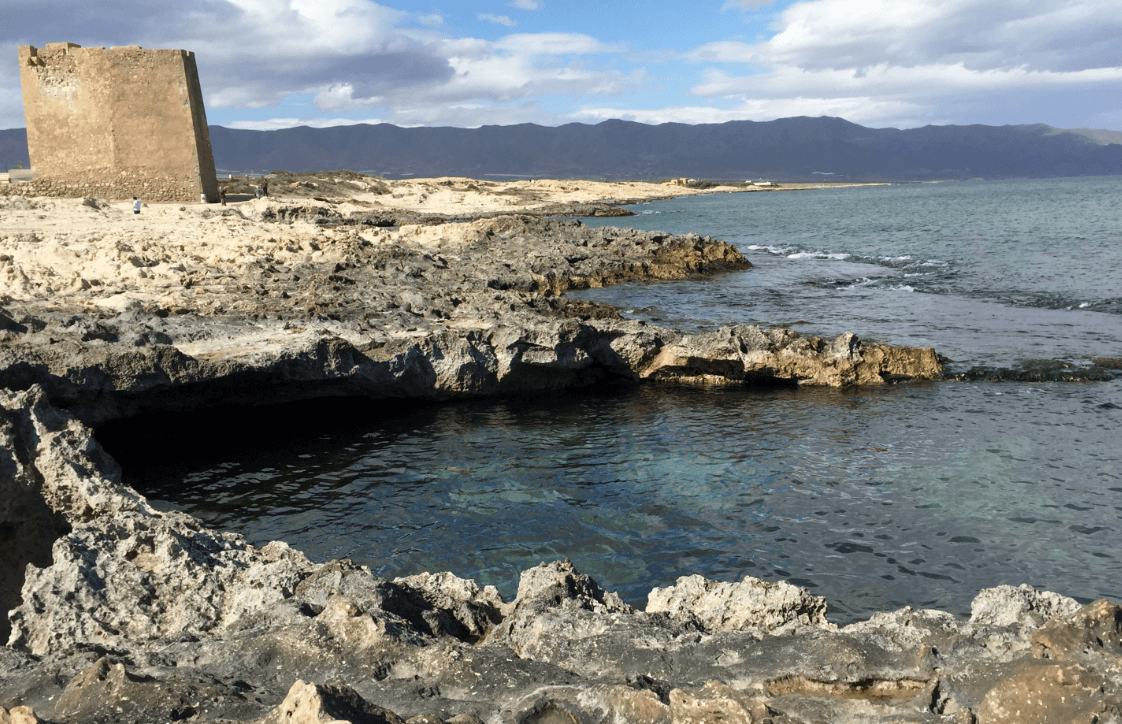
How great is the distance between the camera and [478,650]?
3.79 m

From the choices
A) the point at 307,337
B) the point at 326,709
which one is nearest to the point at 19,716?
the point at 326,709

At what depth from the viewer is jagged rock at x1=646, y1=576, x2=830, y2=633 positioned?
15.9 ft

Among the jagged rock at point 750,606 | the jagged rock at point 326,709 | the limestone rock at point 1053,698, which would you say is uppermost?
the jagged rock at point 326,709

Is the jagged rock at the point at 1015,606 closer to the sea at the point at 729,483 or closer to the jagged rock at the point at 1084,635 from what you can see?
A: the jagged rock at the point at 1084,635

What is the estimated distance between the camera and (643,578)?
6.75 metres

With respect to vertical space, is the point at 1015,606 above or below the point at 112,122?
below

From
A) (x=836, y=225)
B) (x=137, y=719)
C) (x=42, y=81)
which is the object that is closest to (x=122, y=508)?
(x=137, y=719)

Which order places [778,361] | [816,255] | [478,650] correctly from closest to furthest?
[478,650] → [778,361] → [816,255]

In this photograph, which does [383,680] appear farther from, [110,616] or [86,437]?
[86,437]

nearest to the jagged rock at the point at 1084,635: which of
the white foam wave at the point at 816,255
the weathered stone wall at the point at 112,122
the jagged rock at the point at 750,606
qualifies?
the jagged rock at the point at 750,606

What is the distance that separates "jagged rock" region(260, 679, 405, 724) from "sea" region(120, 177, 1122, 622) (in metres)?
3.72

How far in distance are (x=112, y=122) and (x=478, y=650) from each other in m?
32.3

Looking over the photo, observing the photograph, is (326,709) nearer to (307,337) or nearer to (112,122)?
(307,337)

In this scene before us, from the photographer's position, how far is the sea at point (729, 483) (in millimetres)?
6984
